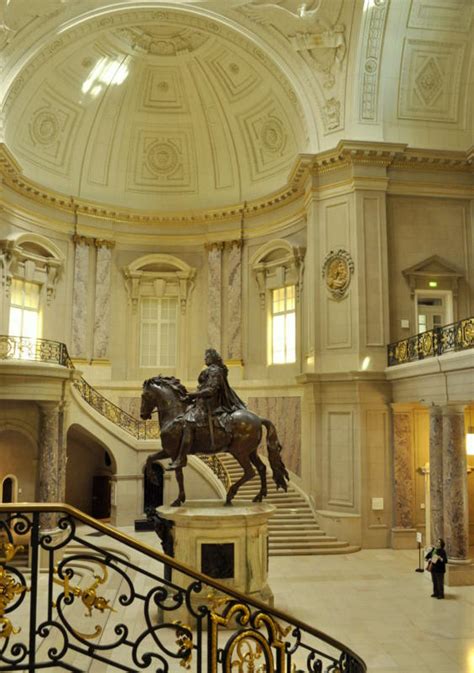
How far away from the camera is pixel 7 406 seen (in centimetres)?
1628

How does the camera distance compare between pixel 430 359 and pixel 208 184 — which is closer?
pixel 430 359

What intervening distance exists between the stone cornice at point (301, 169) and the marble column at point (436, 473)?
24.2 ft

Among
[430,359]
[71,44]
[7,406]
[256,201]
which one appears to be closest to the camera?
[430,359]

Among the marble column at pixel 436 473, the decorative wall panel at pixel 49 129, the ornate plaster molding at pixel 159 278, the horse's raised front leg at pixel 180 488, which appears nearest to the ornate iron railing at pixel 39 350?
the ornate plaster molding at pixel 159 278

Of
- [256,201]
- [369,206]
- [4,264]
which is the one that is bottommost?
[4,264]

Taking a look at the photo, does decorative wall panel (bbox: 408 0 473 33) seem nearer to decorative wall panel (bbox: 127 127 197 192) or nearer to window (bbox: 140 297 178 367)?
decorative wall panel (bbox: 127 127 197 192)

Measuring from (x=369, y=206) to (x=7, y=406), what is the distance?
35.5ft

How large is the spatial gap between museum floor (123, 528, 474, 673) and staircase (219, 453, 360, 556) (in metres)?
0.43

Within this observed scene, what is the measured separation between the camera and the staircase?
610 inches

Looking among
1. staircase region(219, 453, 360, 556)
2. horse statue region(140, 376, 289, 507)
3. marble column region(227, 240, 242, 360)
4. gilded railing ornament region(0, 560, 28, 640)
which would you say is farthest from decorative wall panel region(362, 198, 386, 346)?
gilded railing ornament region(0, 560, 28, 640)

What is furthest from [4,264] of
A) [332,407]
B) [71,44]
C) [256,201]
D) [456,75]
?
[456,75]

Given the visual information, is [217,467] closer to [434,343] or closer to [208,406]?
[434,343]

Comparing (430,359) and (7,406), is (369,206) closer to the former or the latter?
(430,359)

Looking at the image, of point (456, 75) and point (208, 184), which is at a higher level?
point (456, 75)
